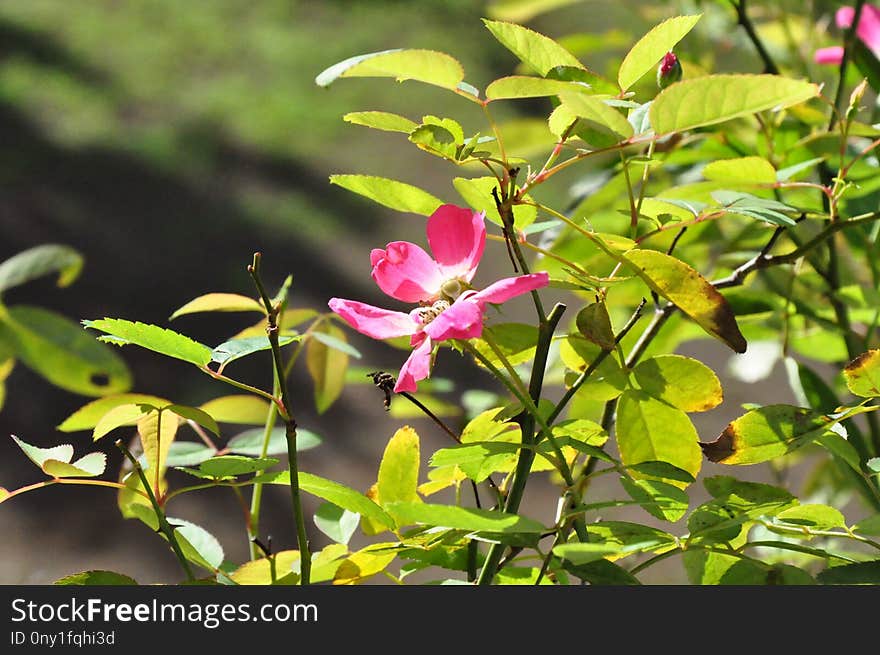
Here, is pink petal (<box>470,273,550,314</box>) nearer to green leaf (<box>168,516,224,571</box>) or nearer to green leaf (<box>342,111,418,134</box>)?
green leaf (<box>342,111,418,134</box>)

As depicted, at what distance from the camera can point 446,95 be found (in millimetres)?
3727

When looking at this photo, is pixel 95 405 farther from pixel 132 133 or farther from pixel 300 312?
pixel 132 133

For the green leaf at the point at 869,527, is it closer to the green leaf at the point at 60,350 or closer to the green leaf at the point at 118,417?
the green leaf at the point at 118,417

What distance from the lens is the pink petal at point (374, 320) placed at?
1.32 feet

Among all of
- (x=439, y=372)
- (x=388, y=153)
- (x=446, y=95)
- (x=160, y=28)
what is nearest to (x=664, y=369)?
(x=439, y=372)

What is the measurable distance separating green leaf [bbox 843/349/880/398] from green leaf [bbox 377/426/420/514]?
19 centimetres

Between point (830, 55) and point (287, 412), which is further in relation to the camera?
point (830, 55)

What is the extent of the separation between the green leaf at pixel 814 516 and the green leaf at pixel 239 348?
215 mm

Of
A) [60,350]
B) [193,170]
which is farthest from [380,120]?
[193,170]

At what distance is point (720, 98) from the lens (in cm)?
36

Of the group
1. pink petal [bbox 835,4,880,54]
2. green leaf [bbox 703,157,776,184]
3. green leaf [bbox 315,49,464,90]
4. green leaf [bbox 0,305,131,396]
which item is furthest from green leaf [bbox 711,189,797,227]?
green leaf [bbox 0,305,131,396]

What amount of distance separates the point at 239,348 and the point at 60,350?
32cm

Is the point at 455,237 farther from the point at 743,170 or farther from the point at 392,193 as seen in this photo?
the point at 743,170
